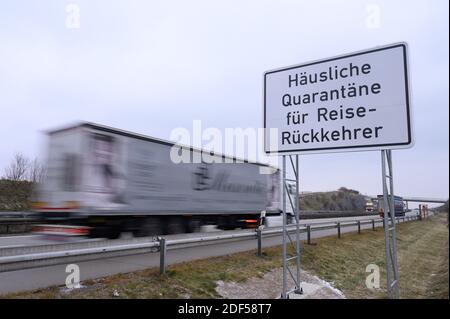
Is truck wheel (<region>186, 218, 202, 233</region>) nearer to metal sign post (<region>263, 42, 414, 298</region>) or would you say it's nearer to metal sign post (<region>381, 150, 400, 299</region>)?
metal sign post (<region>263, 42, 414, 298</region>)

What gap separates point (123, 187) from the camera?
13.1m

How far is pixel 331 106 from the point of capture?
618 cm

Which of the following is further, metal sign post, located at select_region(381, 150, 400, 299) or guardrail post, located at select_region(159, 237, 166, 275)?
guardrail post, located at select_region(159, 237, 166, 275)

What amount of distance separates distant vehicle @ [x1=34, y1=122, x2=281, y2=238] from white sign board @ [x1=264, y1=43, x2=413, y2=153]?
7.17 meters

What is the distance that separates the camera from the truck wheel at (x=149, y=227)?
14.0 meters

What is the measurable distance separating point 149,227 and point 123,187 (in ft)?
6.81

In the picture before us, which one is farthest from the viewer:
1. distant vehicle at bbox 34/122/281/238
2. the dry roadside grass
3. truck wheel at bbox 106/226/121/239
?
truck wheel at bbox 106/226/121/239

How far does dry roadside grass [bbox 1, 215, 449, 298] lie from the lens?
19.9 ft

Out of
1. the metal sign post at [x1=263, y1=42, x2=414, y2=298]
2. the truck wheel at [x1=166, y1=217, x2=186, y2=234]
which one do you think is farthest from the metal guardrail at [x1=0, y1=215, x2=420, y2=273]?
the truck wheel at [x1=166, y1=217, x2=186, y2=234]

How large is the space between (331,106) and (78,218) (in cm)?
854

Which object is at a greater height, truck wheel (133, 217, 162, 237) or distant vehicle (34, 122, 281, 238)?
distant vehicle (34, 122, 281, 238)

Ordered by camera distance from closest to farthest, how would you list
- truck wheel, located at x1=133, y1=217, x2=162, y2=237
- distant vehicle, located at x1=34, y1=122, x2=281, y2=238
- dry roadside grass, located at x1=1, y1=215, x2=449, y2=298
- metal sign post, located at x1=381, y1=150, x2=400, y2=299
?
metal sign post, located at x1=381, y1=150, x2=400, y2=299 → dry roadside grass, located at x1=1, y1=215, x2=449, y2=298 → distant vehicle, located at x1=34, y1=122, x2=281, y2=238 → truck wheel, located at x1=133, y1=217, x2=162, y2=237

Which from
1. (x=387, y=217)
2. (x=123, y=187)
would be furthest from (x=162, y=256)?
(x=123, y=187)

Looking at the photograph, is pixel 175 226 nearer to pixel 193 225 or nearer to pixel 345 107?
pixel 193 225
